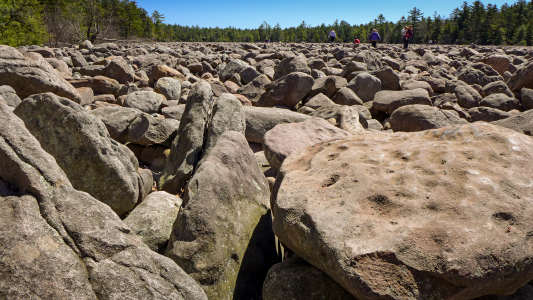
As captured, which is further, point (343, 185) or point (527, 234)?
point (343, 185)

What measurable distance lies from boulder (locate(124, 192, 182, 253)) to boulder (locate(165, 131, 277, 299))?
35 centimetres

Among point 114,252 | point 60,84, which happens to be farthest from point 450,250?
point 60,84

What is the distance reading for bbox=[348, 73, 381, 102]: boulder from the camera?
8.92 meters

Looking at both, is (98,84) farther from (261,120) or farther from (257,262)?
(257,262)

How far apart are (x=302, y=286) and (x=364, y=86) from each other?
23.9 feet

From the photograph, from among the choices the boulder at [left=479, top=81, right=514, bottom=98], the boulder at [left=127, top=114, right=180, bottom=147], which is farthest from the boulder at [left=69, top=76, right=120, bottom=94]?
the boulder at [left=479, top=81, right=514, bottom=98]

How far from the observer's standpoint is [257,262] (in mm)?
2920

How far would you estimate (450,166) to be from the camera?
8.38 ft

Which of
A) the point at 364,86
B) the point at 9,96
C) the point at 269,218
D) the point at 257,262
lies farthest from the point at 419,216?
the point at 364,86

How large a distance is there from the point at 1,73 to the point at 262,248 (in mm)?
4862

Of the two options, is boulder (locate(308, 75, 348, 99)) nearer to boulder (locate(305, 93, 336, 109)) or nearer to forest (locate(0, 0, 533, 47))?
boulder (locate(305, 93, 336, 109))

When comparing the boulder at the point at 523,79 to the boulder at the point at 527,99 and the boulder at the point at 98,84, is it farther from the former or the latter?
the boulder at the point at 98,84

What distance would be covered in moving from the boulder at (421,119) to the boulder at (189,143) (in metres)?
3.23

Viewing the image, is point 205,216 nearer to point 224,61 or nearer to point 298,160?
point 298,160
